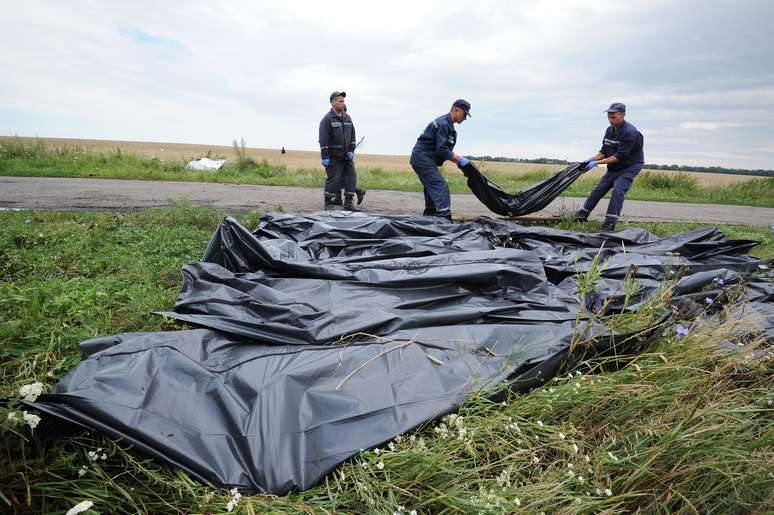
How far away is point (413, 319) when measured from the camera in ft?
8.32

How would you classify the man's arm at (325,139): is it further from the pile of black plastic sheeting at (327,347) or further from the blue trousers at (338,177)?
the pile of black plastic sheeting at (327,347)

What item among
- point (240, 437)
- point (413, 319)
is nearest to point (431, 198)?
point (413, 319)

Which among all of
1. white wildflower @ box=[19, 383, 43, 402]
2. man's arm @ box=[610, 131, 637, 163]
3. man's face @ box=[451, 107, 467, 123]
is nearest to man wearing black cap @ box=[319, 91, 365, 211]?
man's face @ box=[451, 107, 467, 123]

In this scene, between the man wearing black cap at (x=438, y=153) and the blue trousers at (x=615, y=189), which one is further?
the blue trousers at (x=615, y=189)

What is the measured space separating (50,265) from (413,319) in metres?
3.10

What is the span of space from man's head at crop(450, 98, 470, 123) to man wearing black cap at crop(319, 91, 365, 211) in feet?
5.90

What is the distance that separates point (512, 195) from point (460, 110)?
4.40 feet

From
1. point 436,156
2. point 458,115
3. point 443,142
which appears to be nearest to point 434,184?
point 436,156

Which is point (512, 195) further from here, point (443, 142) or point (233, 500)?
point (233, 500)

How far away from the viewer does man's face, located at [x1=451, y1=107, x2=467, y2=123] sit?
5965mm

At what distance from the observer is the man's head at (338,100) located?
683cm

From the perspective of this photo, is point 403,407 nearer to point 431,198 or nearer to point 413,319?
point 413,319

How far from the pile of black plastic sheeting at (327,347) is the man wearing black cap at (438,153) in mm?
2257

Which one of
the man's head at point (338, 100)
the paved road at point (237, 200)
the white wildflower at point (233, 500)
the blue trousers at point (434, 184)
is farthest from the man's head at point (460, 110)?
the white wildflower at point (233, 500)
